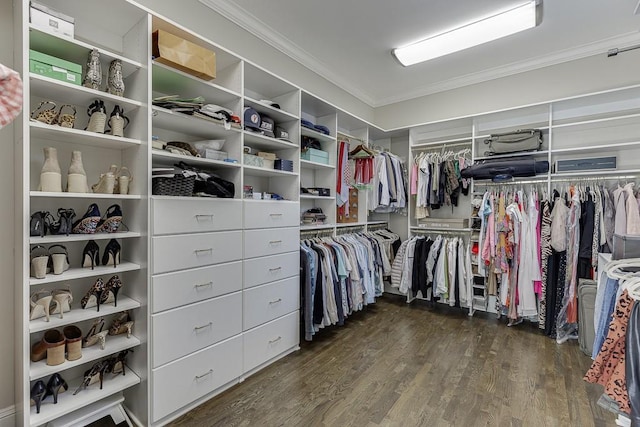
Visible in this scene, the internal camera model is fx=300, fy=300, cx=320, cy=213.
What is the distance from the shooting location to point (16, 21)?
1.45 m

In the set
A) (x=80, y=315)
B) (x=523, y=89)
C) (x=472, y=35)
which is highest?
(x=472, y=35)

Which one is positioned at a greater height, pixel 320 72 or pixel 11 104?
pixel 320 72

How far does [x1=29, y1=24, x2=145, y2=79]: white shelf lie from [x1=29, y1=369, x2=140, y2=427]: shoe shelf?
1.77 m

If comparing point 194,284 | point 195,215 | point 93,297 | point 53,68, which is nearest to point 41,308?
point 93,297

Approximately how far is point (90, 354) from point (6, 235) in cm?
75

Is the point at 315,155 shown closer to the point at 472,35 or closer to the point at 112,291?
the point at 472,35

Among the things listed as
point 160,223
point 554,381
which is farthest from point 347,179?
point 554,381

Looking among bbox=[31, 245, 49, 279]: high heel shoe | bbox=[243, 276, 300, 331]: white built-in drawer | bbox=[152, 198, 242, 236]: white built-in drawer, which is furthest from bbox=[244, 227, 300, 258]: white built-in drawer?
bbox=[31, 245, 49, 279]: high heel shoe

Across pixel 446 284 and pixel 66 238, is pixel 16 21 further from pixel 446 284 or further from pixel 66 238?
pixel 446 284

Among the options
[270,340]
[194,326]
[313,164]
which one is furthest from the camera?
[313,164]

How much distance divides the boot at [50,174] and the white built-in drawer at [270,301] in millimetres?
1241

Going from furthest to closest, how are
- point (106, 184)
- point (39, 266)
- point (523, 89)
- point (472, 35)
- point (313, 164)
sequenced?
point (523, 89) → point (313, 164) → point (472, 35) → point (106, 184) → point (39, 266)

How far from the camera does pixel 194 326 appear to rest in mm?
1836

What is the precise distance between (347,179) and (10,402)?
9.71ft
